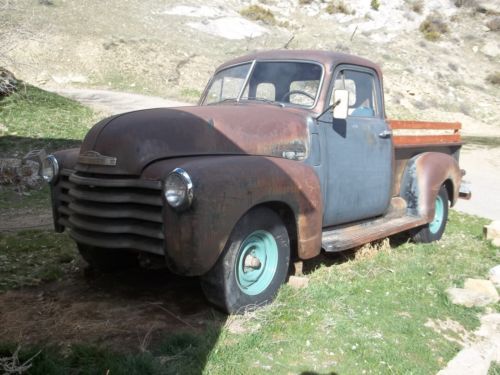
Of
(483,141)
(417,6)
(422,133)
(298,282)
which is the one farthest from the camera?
(417,6)

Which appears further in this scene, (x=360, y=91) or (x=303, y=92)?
(x=360, y=91)

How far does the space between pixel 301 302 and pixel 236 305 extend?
56 cm

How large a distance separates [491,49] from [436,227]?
27970mm

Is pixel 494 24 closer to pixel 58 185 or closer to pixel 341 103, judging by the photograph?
pixel 341 103

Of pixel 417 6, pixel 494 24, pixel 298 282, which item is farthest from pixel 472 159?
pixel 417 6

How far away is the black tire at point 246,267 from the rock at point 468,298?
1.45m

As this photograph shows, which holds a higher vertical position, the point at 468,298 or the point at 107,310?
the point at 107,310

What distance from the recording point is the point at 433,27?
104 feet

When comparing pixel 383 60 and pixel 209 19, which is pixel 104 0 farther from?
pixel 383 60

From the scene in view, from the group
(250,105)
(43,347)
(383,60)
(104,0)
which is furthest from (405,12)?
(43,347)

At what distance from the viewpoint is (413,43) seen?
1164 inches

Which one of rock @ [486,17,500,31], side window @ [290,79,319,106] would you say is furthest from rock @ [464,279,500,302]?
rock @ [486,17,500,31]

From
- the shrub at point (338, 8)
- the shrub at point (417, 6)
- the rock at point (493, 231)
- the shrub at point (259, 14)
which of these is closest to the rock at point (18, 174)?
the rock at point (493, 231)

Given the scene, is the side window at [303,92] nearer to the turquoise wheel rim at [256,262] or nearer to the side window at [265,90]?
the side window at [265,90]
